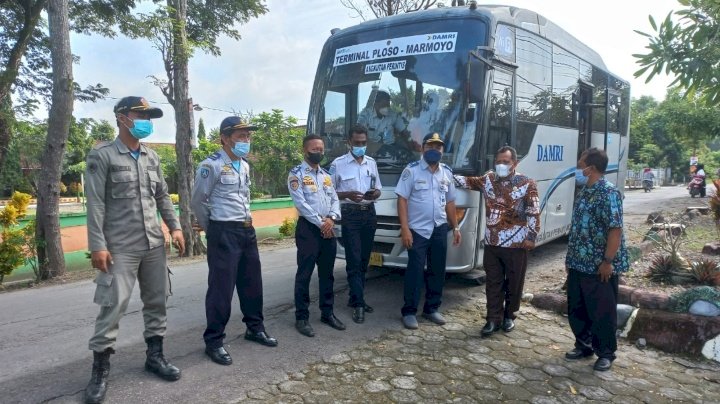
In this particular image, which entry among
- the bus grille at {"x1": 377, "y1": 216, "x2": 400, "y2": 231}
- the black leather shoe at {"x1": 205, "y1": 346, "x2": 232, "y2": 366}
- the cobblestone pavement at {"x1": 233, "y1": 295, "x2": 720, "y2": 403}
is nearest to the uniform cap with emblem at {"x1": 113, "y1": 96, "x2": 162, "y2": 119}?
the black leather shoe at {"x1": 205, "y1": 346, "x2": 232, "y2": 366}

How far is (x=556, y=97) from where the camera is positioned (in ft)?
22.4

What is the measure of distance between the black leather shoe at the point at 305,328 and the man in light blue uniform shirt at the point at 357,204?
56 centimetres

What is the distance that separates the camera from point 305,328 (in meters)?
4.36

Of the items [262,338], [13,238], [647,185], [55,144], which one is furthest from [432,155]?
[647,185]

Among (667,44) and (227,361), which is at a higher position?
(667,44)

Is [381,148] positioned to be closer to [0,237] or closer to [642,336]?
[642,336]

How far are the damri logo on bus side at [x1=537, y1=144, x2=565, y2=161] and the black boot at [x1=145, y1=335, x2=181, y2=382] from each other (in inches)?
195

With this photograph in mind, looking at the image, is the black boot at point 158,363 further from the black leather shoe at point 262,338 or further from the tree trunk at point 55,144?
the tree trunk at point 55,144

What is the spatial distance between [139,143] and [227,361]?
66.8 inches

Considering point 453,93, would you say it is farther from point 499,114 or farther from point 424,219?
point 424,219

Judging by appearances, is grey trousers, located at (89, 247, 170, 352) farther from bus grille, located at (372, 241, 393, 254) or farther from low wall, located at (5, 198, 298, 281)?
low wall, located at (5, 198, 298, 281)

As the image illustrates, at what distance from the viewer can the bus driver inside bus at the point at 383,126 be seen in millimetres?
5383

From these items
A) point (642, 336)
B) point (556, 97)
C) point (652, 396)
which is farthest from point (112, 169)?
point (556, 97)

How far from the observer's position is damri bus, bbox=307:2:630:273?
16.7ft
